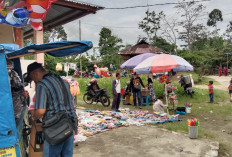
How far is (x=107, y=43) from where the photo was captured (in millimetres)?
37938

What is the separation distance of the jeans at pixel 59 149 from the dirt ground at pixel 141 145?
1883 mm

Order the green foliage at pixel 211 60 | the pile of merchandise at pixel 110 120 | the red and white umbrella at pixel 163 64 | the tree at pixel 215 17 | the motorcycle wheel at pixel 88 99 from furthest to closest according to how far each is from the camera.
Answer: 1. the tree at pixel 215 17
2. the green foliage at pixel 211 60
3. the motorcycle wheel at pixel 88 99
4. the red and white umbrella at pixel 163 64
5. the pile of merchandise at pixel 110 120

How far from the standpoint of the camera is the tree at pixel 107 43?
118 feet

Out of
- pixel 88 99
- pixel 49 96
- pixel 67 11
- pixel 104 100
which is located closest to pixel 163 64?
pixel 104 100

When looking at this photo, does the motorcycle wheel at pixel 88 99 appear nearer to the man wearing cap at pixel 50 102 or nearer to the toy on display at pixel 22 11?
the toy on display at pixel 22 11

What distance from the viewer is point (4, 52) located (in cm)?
274

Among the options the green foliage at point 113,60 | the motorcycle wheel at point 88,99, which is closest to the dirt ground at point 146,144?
the motorcycle wheel at point 88,99

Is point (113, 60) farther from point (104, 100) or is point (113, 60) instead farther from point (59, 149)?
point (59, 149)

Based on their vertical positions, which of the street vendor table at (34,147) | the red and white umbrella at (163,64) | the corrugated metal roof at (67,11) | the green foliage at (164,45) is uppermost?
the green foliage at (164,45)

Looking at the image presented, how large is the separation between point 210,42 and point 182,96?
33907 mm

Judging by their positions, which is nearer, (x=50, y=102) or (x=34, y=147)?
(x=50, y=102)

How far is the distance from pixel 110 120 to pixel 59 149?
16.2 feet

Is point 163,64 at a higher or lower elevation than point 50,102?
higher

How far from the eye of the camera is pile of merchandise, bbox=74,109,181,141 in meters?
6.68
